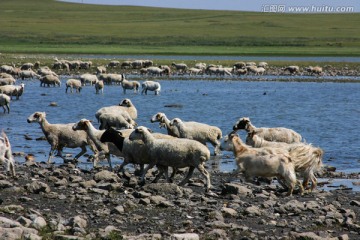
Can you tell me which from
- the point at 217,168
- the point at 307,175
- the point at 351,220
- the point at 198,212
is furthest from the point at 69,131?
the point at 351,220

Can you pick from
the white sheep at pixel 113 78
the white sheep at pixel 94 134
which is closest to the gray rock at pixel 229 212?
the white sheep at pixel 94 134

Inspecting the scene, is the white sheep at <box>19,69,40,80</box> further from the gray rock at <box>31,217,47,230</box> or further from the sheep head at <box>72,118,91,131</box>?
the gray rock at <box>31,217,47,230</box>

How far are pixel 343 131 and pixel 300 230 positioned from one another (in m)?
19.1

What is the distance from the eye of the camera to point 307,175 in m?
16.7

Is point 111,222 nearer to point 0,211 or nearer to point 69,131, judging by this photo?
point 0,211

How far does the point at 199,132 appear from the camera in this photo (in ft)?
74.8

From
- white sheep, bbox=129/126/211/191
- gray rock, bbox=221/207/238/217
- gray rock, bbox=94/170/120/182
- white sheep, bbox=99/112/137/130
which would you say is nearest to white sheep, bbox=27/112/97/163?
gray rock, bbox=94/170/120/182

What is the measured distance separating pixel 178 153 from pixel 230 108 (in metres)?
24.5

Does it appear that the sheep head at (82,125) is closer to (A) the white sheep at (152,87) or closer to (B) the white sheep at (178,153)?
(B) the white sheep at (178,153)

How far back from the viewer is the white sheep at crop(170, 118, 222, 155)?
73.5 ft

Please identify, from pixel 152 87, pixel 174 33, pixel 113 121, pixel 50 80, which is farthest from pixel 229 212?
pixel 174 33

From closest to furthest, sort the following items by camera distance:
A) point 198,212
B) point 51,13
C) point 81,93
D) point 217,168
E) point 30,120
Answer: point 198,212 → point 217,168 → point 30,120 → point 81,93 → point 51,13

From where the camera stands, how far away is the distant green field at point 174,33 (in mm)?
106812

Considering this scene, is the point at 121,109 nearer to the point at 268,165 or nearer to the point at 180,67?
the point at 268,165
